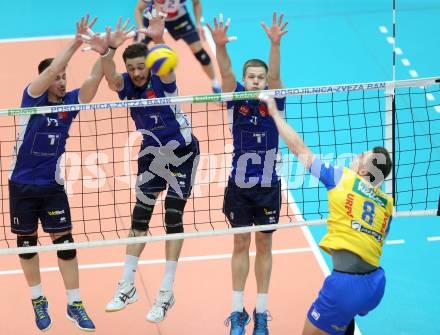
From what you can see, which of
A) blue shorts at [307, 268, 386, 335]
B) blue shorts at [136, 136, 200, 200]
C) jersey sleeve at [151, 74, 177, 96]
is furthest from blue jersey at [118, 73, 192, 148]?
blue shorts at [307, 268, 386, 335]

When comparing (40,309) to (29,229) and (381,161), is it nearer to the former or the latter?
(29,229)

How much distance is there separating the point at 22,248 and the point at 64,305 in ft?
4.97

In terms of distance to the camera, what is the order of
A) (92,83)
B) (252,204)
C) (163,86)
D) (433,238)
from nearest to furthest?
1. (92,83)
2. (163,86)
3. (252,204)
4. (433,238)

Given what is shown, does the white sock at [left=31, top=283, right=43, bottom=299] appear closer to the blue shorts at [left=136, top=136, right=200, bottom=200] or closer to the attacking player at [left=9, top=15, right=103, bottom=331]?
the attacking player at [left=9, top=15, right=103, bottom=331]

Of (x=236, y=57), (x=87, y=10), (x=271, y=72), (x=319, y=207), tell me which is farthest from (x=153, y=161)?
(x=87, y=10)

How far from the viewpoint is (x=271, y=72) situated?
7.88 m

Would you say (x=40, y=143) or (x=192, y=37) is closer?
(x=40, y=143)

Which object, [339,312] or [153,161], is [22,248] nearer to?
[153,161]

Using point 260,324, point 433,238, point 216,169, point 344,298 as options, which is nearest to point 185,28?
point 216,169

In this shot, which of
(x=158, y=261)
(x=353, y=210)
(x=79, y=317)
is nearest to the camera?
(x=353, y=210)

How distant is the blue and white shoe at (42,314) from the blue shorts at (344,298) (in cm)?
265

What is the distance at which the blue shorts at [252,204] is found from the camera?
318 inches

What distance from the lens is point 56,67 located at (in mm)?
7457

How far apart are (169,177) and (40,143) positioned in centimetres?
125
